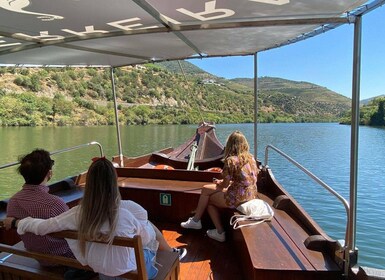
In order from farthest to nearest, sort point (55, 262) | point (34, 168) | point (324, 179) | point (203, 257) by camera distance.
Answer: point (324, 179)
point (203, 257)
point (34, 168)
point (55, 262)

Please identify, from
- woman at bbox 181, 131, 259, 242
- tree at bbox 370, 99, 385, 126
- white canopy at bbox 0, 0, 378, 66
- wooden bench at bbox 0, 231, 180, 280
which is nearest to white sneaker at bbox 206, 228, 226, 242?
woman at bbox 181, 131, 259, 242

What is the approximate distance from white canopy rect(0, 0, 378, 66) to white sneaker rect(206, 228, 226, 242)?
154 centimetres

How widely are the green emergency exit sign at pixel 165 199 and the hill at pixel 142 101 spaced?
22.3 meters

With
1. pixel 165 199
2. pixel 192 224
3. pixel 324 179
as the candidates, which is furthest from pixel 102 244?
pixel 324 179

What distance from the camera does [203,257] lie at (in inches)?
88.8

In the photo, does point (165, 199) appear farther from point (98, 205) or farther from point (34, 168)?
point (98, 205)

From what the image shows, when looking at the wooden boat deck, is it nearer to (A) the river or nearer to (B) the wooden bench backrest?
(B) the wooden bench backrest

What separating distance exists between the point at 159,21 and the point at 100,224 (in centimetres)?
129

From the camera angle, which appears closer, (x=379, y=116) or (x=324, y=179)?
(x=324, y=179)

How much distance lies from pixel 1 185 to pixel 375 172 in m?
14.3

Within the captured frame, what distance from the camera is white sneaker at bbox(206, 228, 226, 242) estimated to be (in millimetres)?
2456

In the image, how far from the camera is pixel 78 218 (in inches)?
47.5

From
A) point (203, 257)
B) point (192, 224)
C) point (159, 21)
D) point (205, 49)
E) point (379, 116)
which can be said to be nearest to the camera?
point (159, 21)

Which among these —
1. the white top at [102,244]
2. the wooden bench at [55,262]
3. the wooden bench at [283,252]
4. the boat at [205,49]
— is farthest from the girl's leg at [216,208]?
the white top at [102,244]
